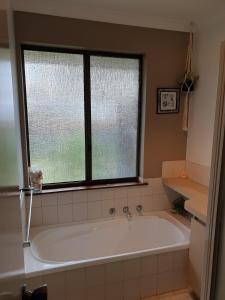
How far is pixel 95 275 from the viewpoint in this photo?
6.27 ft

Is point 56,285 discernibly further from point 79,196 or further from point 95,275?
point 79,196

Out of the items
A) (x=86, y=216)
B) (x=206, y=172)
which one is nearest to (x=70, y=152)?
(x=86, y=216)

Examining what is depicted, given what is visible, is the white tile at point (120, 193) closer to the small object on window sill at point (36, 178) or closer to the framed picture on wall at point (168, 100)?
the small object on window sill at point (36, 178)

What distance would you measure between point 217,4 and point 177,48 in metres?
0.58

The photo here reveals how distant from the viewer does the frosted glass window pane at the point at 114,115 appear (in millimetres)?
2566

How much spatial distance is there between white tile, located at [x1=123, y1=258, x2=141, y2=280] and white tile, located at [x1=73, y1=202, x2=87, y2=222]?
78cm

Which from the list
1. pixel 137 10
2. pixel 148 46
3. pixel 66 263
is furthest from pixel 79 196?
pixel 137 10

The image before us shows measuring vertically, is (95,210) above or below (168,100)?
below

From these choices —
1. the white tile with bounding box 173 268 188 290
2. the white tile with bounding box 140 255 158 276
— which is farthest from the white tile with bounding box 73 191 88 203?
the white tile with bounding box 173 268 188 290

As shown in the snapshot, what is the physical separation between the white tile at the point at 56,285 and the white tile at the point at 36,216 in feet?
2.43

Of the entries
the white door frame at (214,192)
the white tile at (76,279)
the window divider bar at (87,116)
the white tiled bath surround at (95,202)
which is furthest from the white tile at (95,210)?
the white door frame at (214,192)

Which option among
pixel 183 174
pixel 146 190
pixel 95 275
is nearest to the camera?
pixel 95 275

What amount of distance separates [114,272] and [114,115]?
164cm

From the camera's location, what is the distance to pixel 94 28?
2.31 meters
